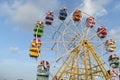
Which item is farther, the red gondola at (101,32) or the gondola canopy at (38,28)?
the red gondola at (101,32)

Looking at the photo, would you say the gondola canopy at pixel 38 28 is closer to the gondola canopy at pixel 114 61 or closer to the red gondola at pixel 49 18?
the red gondola at pixel 49 18

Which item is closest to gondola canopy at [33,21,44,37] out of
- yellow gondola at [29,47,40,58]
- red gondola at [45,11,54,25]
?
red gondola at [45,11,54,25]

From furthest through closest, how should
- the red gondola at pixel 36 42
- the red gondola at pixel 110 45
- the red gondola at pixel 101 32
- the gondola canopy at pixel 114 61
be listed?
the red gondola at pixel 101 32, the red gondola at pixel 110 45, the gondola canopy at pixel 114 61, the red gondola at pixel 36 42

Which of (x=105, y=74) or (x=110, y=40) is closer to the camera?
(x=105, y=74)

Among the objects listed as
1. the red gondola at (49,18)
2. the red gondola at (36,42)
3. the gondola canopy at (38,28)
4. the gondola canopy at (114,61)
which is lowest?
Result: the gondola canopy at (114,61)

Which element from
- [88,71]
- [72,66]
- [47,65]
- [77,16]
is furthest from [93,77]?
[77,16]

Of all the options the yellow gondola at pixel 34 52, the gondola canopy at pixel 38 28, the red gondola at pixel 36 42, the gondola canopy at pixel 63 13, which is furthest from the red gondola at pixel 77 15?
the yellow gondola at pixel 34 52

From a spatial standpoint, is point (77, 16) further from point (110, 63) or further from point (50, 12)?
point (110, 63)

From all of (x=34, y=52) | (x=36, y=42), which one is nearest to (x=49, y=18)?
(x=36, y=42)

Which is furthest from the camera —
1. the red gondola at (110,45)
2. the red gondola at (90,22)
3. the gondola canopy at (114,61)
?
the red gondola at (90,22)

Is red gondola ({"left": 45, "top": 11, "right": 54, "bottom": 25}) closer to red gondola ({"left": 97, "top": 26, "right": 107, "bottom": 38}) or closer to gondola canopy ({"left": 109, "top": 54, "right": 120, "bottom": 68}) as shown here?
red gondola ({"left": 97, "top": 26, "right": 107, "bottom": 38})

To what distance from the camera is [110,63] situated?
162ft

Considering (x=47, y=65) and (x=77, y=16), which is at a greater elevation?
(x=77, y=16)

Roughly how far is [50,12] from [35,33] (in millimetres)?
5966
